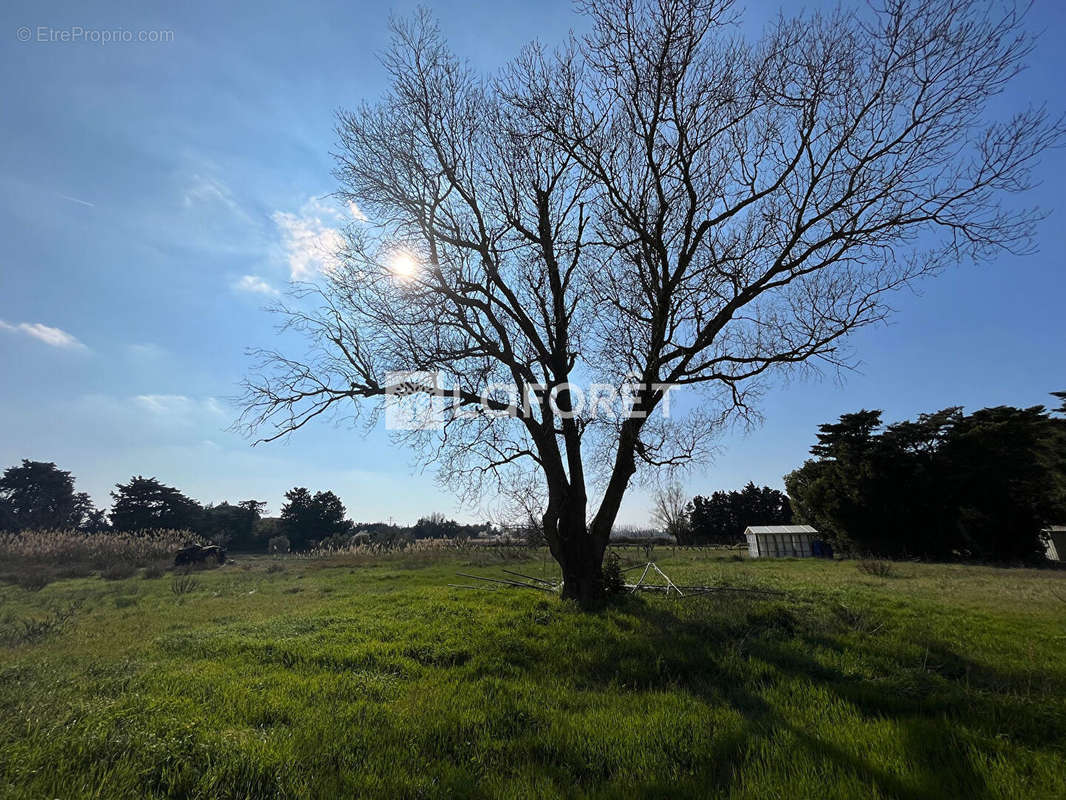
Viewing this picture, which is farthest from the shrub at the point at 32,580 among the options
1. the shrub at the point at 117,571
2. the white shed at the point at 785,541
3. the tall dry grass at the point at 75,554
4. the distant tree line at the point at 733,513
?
the distant tree line at the point at 733,513

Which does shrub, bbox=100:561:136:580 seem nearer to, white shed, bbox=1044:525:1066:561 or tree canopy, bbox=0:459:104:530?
tree canopy, bbox=0:459:104:530

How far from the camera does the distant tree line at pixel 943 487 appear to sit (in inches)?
1115

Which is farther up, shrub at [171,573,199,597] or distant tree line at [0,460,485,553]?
distant tree line at [0,460,485,553]

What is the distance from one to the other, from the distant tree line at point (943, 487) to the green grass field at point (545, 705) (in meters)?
27.6

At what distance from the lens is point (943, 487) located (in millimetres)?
30312

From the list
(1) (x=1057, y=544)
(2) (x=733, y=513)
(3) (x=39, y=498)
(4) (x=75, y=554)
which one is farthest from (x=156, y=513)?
(1) (x=1057, y=544)

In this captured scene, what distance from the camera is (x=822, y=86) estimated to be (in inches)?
339

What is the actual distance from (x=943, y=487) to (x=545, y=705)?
3810cm

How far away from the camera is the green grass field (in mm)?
3088

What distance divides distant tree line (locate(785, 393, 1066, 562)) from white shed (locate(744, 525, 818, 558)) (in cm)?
608

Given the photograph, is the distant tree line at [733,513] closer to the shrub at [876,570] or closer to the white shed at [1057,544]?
the white shed at [1057,544]

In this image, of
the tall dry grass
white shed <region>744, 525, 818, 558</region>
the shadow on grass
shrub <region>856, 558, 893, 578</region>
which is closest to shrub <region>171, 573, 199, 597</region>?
the tall dry grass

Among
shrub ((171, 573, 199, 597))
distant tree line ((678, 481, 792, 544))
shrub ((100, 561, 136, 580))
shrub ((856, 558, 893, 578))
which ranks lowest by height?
shrub ((171, 573, 199, 597))

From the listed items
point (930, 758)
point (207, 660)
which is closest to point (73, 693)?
point (207, 660)
